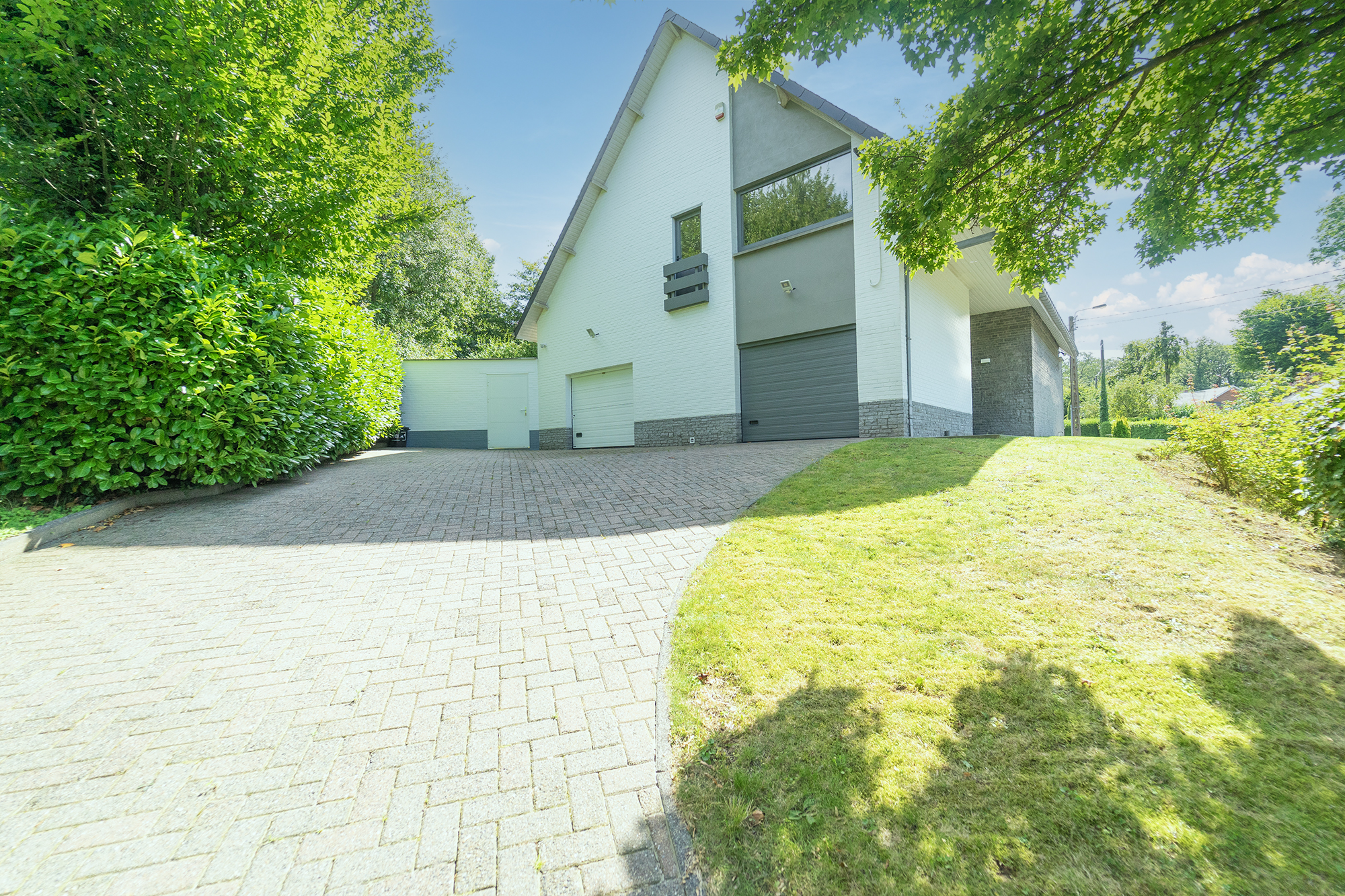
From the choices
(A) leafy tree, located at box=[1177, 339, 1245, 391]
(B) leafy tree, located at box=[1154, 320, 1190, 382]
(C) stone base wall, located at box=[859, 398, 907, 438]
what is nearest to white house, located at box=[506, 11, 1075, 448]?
(C) stone base wall, located at box=[859, 398, 907, 438]

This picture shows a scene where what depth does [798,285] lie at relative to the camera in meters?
11.5

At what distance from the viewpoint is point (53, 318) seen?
223 inches

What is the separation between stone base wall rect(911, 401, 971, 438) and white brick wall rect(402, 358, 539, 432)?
14251 mm

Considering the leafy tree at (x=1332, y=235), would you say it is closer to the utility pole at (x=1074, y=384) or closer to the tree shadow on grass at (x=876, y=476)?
the tree shadow on grass at (x=876, y=476)

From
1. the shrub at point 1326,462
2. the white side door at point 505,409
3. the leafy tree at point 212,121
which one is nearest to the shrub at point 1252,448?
the shrub at point 1326,462

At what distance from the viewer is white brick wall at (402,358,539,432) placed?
20141 millimetres

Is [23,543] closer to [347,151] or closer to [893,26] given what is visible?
[347,151]

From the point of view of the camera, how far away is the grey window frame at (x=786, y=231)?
10.8 meters

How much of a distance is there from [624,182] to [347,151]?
26.9 ft

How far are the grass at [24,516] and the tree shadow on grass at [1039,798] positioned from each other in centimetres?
738

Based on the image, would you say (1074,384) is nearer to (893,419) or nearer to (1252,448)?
(893,419)

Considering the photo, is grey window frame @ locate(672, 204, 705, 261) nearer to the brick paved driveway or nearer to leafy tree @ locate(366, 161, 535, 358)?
the brick paved driveway

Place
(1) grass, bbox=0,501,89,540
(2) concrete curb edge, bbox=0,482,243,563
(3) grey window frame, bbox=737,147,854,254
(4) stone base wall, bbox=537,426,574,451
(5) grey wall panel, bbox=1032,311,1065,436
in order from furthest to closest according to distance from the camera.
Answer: (4) stone base wall, bbox=537,426,574,451
(5) grey wall panel, bbox=1032,311,1065,436
(3) grey window frame, bbox=737,147,854,254
(1) grass, bbox=0,501,89,540
(2) concrete curb edge, bbox=0,482,243,563

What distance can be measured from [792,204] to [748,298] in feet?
7.36
